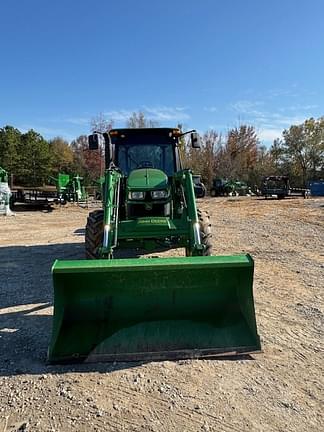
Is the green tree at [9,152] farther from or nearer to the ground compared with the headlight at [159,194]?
farther from the ground

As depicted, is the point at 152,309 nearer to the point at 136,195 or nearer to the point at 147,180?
the point at 136,195

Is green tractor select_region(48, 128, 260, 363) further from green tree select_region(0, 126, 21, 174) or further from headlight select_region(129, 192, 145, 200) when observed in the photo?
green tree select_region(0, 126, 21, 174)

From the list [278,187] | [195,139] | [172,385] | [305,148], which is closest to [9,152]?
[278,187]

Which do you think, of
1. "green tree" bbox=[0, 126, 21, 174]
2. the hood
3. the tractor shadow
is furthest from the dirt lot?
"green tree" bbox=[0, 126, 21, 174]

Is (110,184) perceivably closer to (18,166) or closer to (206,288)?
(206,288)

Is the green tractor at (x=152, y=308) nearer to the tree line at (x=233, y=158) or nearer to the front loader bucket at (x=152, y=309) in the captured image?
the front loader bucket at (x=152, y=309)

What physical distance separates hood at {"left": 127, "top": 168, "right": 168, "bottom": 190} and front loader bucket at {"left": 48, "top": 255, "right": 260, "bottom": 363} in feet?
7.21

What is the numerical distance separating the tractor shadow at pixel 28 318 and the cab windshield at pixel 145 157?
6.96 feet

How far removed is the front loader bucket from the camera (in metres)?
3.15

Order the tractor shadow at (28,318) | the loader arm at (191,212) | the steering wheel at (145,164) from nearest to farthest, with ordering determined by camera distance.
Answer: the tractor shadow at (28,318), the loader arm at (191,212), the steering wheel at (145,164)

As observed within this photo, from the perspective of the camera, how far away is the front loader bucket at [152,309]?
315 centimetres

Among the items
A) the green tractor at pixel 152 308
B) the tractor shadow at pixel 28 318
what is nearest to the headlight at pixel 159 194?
the tractor shadow at pixel 28 318

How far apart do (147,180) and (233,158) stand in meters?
43.4

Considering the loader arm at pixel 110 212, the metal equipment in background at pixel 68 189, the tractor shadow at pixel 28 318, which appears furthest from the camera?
the metal equipment in background at pixel 68 189
